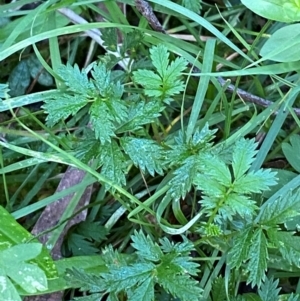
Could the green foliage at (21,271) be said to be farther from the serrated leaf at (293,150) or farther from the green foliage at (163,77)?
the serrated leaf at (293,150)

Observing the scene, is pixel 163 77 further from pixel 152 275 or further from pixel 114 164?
pixel 152 275

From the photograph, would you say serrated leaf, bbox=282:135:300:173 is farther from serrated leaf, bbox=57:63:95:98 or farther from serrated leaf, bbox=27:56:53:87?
serrated leaf, bbox=27:56:53:87

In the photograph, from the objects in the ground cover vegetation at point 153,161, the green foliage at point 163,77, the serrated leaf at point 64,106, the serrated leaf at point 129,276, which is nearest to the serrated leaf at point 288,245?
the ground cover vegetation at point 153,161

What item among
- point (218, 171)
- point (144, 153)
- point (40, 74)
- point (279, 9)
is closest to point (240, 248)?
point (218, 171)

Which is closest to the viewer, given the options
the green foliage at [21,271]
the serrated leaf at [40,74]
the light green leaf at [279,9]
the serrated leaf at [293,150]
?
the green foliage at [21,271]

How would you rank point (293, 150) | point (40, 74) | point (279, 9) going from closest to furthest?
point (279, 9)
point (293, 150)
point (40, 74)

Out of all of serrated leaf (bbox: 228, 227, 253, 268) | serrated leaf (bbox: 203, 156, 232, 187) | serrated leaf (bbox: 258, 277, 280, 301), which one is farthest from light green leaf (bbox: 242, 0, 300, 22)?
serrated leaf (bbox: 258, 277, 280, 301)

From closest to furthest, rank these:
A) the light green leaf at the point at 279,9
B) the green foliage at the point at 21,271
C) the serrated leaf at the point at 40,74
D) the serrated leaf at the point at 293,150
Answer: the green foliage at the point at 21,271
the light green leaf at the point at 279,9
the serrated leaf at the point at 293,150
the serrated leaf at the point at 40,74
